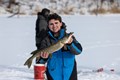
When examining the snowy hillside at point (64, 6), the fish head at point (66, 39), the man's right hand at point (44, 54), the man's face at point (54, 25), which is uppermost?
the man's face at point (54, 25)

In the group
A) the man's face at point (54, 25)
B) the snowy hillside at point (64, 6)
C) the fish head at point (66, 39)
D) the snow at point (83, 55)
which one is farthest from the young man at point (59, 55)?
the snowy hillside at point (64, 6)

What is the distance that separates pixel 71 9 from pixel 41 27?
32472 mm

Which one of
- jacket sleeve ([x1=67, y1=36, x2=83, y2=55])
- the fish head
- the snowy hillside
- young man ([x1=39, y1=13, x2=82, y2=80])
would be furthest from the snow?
the snowy hillside

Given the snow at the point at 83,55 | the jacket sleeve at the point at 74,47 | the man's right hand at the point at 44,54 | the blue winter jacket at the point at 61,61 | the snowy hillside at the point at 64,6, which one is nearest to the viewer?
the man's right hand at the point at 44,54

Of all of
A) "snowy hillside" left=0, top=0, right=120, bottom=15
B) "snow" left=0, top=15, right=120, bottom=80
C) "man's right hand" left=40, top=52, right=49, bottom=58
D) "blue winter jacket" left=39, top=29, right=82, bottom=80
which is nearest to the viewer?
"man's right hand" left=40, top=52, right=49, bottom=58

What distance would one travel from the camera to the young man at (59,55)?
4270 millimetres

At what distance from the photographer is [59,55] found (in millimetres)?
4375

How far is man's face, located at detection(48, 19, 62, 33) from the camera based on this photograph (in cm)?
424

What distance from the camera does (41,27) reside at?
29.8 ft

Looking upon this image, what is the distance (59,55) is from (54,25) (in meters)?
0.34

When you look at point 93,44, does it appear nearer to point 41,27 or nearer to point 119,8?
point 41,27

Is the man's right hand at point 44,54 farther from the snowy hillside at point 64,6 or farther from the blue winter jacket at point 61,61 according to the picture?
the snowy hillside at point 64,6

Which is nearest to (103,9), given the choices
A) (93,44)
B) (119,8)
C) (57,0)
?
(119,8)

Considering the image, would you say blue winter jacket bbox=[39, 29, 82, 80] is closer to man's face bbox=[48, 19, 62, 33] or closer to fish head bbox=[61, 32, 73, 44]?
man's face bbox=[48, 19, 62, 33]
